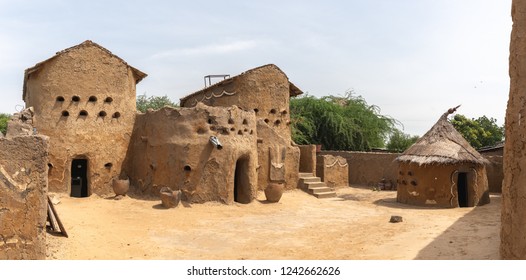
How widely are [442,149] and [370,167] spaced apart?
275 inches

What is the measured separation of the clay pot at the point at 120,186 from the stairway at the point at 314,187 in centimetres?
726

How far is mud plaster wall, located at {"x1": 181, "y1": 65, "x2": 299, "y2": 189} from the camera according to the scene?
675 inches

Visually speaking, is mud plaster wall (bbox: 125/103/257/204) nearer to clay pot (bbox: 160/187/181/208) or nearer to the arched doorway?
clay pot (bbox: 160/187/181/208)

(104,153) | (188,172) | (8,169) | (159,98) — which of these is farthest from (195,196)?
(159,98)

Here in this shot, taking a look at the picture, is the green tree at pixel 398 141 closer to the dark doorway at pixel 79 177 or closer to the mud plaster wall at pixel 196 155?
the mud plaster wall at pixel 196 155

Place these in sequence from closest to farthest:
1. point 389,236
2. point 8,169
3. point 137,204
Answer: point 8,169 < point 389,236 < point 137,204

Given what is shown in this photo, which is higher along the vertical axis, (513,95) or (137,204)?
(513,95)

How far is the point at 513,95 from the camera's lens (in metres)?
6.00

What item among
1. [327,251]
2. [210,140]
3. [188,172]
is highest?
[210,140]

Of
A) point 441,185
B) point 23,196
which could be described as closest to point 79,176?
point 23,196

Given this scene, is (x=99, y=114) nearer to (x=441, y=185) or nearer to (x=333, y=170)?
(x=333, y=170)

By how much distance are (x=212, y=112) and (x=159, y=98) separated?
29568 mm

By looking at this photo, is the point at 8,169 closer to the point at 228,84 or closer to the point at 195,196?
the point at 195,196

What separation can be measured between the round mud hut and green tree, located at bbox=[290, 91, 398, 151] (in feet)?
39.7
